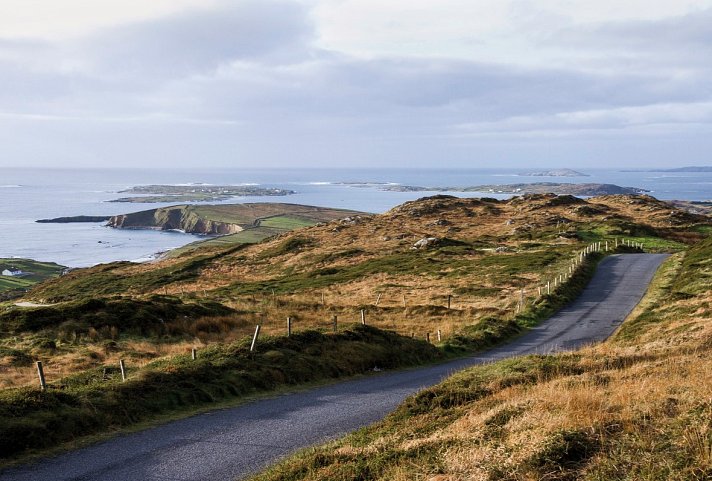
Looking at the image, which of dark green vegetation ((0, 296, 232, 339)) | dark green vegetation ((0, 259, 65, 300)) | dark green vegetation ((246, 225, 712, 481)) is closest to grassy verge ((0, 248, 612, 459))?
dark green vegetation ((0, 296, 232, 339))

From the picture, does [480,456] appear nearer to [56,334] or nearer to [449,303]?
[56,334]

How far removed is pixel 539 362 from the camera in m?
18.9

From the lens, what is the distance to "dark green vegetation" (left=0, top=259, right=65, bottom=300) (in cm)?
12150

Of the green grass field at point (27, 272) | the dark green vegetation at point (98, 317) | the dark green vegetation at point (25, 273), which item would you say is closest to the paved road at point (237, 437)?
the dark green vegetation at point (98, 317)

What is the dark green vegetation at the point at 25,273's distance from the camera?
12150 centimetres

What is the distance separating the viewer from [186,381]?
18.6 m

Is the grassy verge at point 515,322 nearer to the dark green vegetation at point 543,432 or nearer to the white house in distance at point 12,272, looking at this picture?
the dark green vegetation at point 543,432

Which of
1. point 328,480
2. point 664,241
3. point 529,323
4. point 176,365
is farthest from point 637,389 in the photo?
point 664,241

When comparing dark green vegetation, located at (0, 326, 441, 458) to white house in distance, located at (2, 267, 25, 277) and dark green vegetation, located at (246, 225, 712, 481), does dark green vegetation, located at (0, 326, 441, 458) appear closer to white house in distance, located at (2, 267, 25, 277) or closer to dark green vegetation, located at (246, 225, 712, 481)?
dark green vegetation, located at (246, 225, 712, 481)

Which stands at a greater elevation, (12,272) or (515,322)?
(515,322)

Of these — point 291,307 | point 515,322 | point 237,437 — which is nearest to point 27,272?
point 291,307

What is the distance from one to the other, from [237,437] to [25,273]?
15231 centimetres

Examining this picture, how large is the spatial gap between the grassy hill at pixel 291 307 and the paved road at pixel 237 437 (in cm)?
147

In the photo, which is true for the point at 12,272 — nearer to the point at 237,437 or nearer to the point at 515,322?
the point at 515,322
